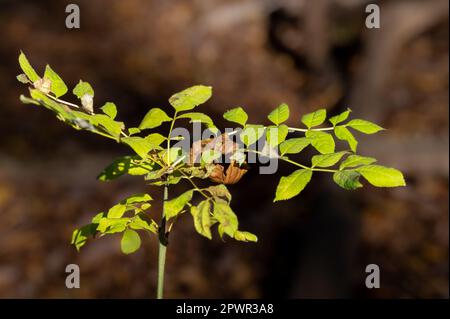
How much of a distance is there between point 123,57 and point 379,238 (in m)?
3.71

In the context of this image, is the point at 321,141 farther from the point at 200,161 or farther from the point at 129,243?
the point at 129,243

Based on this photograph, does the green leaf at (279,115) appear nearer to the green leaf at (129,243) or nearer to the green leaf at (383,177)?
the green leaf at (383,177)

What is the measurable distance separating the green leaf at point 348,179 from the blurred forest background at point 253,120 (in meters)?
2.74

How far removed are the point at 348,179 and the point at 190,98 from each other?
35 centimetres

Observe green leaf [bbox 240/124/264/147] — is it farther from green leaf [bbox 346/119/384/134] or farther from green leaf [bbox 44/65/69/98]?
green leaf [bbox 44/65/69/98]

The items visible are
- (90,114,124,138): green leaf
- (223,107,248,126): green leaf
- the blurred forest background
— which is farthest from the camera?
the blurred forest background

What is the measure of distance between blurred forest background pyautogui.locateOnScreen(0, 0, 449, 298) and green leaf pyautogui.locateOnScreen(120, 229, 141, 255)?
274 cm

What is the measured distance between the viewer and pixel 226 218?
923mm

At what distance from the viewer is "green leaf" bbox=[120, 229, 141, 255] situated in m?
1.03

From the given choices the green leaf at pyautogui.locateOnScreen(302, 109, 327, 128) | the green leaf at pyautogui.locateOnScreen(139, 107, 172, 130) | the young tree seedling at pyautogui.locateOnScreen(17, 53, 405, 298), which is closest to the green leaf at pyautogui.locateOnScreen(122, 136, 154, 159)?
the young tree seedling at pyautogui.locateOnScreen(17, 53, 405, 298)

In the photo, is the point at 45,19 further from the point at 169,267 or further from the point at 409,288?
the point at 409,288

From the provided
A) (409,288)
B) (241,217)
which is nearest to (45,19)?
(241,217)

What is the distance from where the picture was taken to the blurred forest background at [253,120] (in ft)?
14.0
